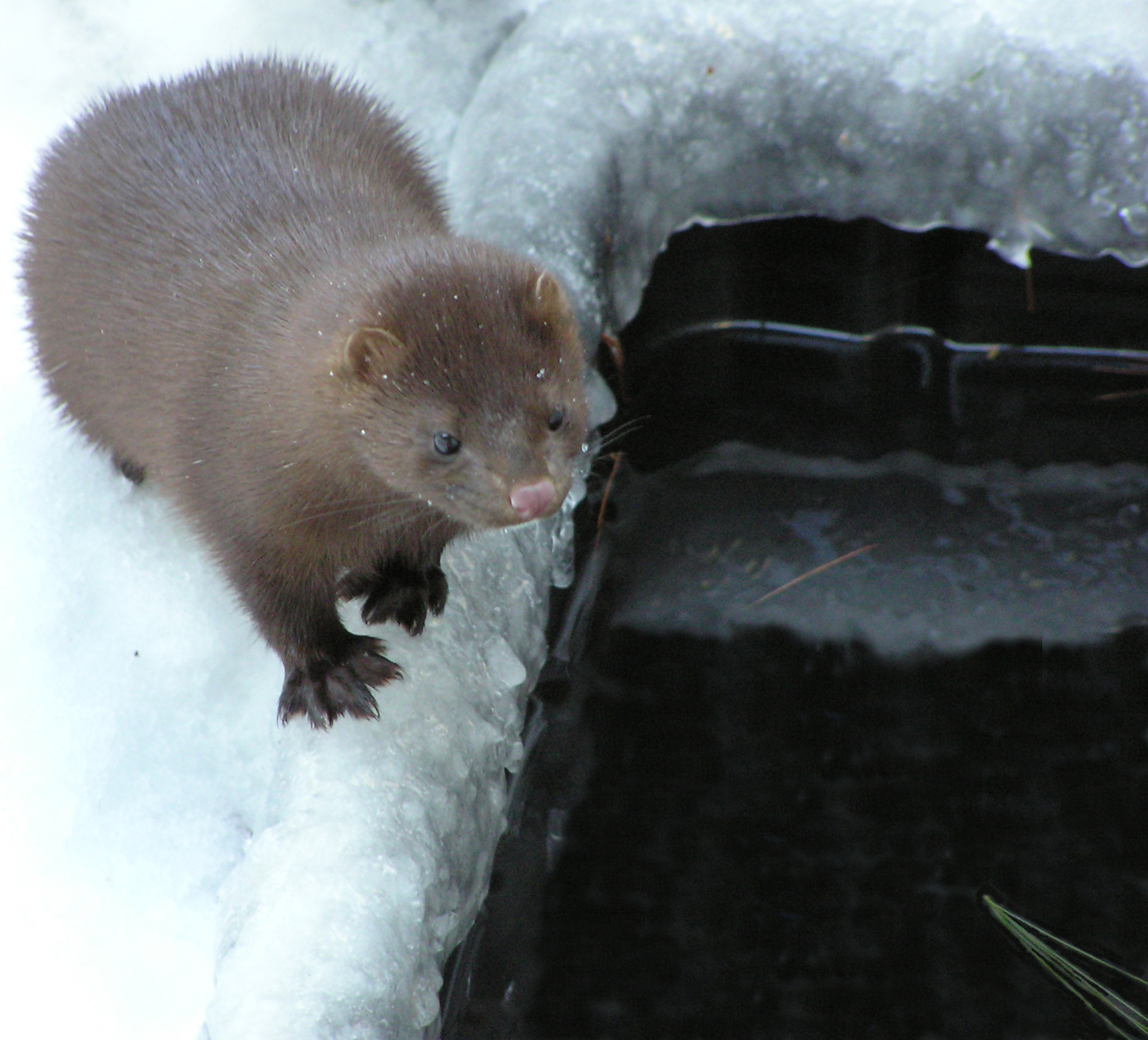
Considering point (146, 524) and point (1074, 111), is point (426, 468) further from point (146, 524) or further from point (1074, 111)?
point (1074, 111)

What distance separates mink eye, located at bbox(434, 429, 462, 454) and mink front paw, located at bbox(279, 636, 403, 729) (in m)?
0.67

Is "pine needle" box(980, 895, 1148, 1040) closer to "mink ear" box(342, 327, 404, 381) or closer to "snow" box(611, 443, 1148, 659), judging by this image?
"snow" box(611, 443, 1148, 659)

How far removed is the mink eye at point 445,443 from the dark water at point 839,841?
3.93ft

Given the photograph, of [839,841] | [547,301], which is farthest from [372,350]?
[839,841]

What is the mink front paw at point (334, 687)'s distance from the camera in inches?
93.7

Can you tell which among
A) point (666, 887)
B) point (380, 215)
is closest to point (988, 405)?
point (666, 887)

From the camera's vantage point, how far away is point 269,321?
7.07 ft

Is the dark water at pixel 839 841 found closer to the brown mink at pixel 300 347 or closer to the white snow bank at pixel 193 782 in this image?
the white snow bank at pixel 193 782

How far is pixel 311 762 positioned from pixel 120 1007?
1.81ft

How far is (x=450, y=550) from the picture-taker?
2842mm

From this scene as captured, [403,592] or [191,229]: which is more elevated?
[191,229]

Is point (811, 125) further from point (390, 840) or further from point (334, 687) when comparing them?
point (390, 840)

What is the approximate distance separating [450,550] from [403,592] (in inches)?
11.0

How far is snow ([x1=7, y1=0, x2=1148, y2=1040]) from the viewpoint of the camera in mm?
2234
